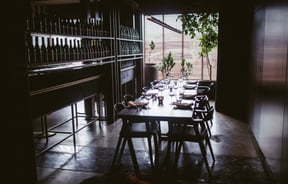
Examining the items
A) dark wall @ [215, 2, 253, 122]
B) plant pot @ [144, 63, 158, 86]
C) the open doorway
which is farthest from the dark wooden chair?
the open doorway

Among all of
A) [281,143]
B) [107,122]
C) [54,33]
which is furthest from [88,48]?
[281,143]

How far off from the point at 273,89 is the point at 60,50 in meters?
2.88

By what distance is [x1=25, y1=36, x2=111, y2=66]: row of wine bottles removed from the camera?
3.36 metres

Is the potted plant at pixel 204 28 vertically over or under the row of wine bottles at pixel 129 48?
over

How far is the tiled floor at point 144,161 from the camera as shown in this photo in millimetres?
3236

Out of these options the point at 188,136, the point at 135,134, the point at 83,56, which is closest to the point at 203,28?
the point at 83,56

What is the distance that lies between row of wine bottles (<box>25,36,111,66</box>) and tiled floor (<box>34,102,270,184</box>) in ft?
4.47

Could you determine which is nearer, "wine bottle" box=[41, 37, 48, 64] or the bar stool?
the bar stool

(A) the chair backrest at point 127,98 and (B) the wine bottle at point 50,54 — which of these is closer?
(B) the wine bottle at point 50,54

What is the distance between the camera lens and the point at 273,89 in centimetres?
→ 333

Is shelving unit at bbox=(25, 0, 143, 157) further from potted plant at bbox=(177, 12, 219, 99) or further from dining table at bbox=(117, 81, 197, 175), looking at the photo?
potted plant at bbox=(177, 12, 219, 99)

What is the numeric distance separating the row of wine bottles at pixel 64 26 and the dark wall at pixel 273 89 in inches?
108

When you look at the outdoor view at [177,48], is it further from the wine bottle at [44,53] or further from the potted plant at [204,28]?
the wine bottle at [44,53]

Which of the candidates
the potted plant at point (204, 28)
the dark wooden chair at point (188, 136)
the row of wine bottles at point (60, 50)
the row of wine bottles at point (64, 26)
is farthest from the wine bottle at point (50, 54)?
the potted plant at point (204, 28)
